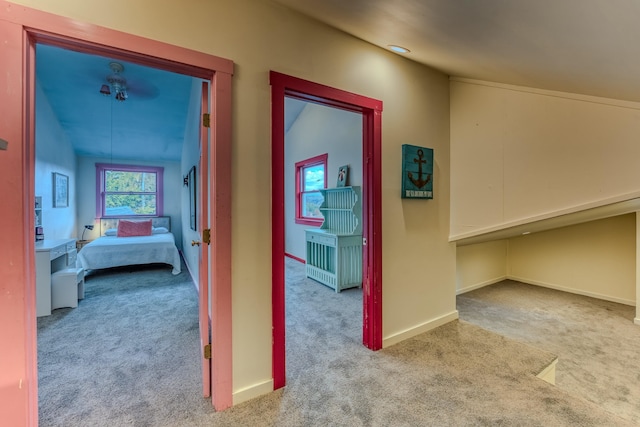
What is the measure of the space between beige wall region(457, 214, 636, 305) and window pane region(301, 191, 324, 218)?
2621mm

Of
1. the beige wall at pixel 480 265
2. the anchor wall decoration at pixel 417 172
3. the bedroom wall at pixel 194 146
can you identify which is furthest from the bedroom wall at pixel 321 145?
the bedroom wall at pixel 194 146

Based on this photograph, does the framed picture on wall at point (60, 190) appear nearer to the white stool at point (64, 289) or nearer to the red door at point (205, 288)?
the white stool at point (64, 289)

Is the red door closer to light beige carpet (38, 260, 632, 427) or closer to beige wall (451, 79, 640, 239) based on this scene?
light beige carpet (38, 260, 632, 427)

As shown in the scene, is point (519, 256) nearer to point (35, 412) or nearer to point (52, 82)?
Answer: point (35, 412)

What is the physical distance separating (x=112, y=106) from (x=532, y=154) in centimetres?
557

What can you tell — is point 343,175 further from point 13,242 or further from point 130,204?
point 130,204

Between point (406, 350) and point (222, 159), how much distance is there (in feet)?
6.62

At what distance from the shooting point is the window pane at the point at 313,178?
527cm

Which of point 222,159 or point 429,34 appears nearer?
point 222,159

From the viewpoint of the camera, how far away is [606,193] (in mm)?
2158

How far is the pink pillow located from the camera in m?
5.59

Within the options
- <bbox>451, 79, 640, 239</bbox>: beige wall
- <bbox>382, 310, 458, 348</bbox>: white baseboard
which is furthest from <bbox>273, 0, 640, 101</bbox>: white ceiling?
<bbox>382, 310, 458, 348</bbox>: white baseboard

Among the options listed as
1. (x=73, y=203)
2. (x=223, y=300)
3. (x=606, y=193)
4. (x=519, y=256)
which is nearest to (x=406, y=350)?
(x=223, y=300)

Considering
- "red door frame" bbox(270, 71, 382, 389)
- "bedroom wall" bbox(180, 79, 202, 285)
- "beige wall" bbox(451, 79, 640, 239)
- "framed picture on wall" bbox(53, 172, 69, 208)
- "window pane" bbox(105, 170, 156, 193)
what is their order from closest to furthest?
"red door frame" bbox(270, 71, 382, 389), "beige wall" bbox(451, 79, 640, 239), "bedroom wall" bbox(180, 79, 202, 285), "framed picture on wall" bbox(53, 172, 69, 208), "window pane" bbox(105, 170, 156, 193)
